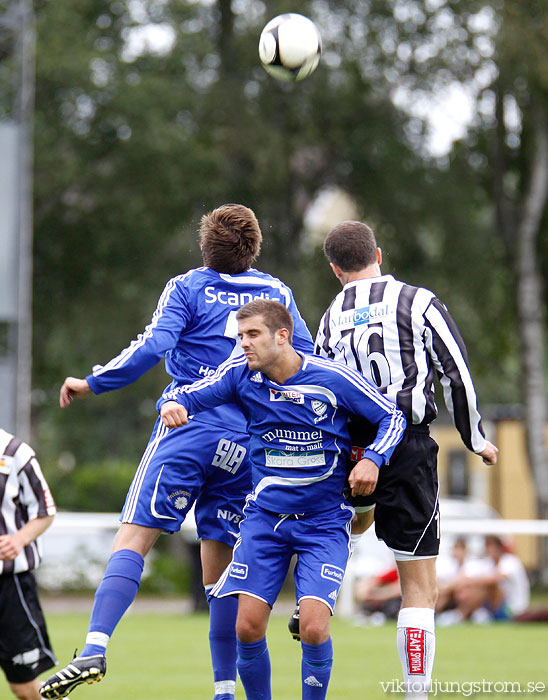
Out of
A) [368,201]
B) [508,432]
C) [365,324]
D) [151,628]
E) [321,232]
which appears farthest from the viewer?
[508,432]

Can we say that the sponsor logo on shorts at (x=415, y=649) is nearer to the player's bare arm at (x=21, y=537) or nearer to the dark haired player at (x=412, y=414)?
the dark haired player at (x=412, y=414)

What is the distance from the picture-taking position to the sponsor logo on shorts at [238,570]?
212 inches

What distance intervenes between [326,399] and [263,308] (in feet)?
1.69

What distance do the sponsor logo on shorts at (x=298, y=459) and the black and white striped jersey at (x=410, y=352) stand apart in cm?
51

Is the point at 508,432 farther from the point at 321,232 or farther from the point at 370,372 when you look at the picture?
the point at 370,372

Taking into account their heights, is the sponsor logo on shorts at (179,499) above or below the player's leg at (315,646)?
above

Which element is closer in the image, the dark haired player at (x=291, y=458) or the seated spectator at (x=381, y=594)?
the dark haired player at (x=291, y=458)

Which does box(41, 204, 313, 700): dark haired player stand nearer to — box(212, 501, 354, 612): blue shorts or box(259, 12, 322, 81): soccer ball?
box(212, 501, 354, 612): blue shorts

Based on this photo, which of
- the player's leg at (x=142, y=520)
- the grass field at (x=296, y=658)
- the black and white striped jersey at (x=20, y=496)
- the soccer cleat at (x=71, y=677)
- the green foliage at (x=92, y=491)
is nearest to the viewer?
the soccer cleat at (x=71, y=677)

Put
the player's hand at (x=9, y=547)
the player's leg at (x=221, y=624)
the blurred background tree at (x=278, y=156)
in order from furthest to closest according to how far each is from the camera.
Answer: the blurred background tree at (x=278, y=156) → the player's hand at (x=9, y=547) → the player's leg at (x=221, y=624)

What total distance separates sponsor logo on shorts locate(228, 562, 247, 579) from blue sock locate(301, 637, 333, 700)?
42 cm

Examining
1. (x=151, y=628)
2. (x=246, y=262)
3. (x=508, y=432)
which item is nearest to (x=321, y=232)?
(x=508, y=432)

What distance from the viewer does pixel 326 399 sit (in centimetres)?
541

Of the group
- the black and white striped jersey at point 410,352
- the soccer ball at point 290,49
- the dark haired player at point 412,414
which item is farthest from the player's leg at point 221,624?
the soccer ball at point 290,49
